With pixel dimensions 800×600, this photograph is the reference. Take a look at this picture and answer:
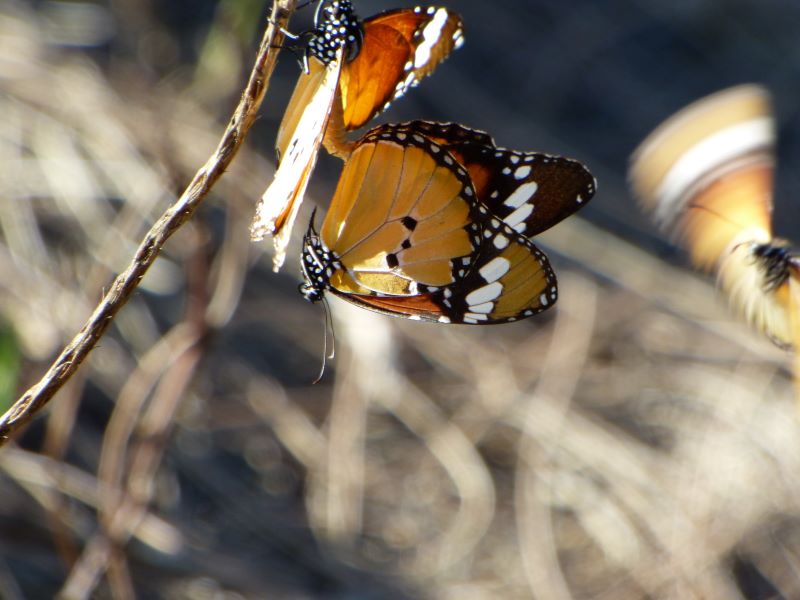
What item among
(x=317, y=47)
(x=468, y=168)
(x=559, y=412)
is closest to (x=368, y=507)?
(x=559, y=412)

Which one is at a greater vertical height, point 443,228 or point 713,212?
point 713,212

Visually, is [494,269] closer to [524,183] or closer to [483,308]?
[483,308]

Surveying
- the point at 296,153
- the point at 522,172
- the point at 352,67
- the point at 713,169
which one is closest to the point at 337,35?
the point at 352,67

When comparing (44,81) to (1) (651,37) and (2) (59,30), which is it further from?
(1) (651,37)

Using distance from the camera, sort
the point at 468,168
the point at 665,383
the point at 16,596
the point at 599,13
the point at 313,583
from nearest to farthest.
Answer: the point at 468,168 < the point at 16,596 < the point at 313,583 < the point at 665,383 < the point at 599,13

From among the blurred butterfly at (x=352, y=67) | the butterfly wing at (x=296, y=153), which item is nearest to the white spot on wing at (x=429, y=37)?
the blurred butterfly at (x=352, y=67)
